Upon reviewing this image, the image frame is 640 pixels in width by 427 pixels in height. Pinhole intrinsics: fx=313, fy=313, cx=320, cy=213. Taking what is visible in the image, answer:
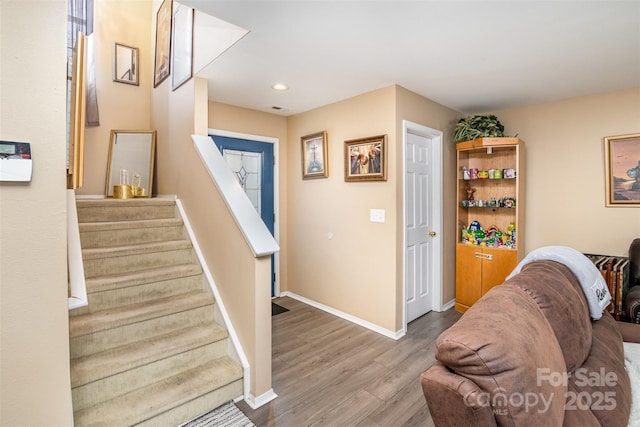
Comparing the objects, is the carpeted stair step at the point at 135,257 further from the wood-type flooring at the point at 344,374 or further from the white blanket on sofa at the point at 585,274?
the white blanket on sofa at the point at 585,274

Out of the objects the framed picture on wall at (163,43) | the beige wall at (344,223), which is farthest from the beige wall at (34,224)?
the beige wall at (344,223)

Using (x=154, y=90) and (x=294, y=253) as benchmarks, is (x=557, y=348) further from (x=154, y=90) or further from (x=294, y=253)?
(x=154, y=90)

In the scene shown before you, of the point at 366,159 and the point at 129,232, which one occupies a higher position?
the point at 366,159

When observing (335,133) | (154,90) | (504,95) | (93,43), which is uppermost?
(93,43)

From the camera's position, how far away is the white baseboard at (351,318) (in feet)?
9.75

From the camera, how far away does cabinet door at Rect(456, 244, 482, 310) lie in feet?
11.2

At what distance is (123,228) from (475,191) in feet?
12.4

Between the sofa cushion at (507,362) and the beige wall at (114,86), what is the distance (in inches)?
150

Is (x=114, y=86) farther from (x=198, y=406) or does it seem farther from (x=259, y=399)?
(x=259, y=399)

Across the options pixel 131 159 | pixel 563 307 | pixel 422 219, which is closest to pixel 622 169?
pixel 422 219

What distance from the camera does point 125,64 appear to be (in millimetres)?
3539

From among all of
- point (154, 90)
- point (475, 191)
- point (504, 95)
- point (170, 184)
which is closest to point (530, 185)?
point (475, 191)

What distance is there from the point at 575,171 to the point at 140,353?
4.14m

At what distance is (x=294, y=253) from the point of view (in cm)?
407
